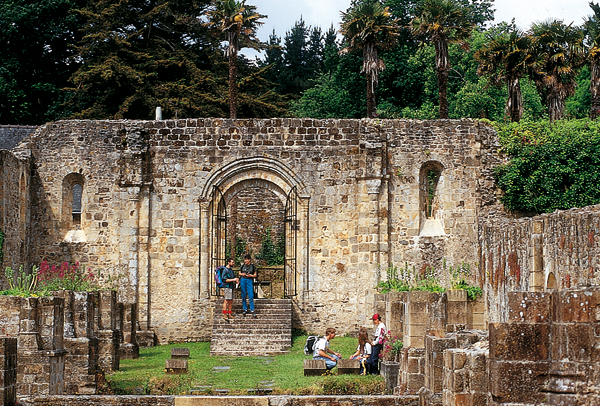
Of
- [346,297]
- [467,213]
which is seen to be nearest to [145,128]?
[346,297]

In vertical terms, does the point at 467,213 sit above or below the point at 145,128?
below

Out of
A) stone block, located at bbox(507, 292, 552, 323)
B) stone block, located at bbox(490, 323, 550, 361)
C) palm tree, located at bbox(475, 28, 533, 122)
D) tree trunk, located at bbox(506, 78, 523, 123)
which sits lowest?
stone block, located at bbox(490, 323, 550, 361)

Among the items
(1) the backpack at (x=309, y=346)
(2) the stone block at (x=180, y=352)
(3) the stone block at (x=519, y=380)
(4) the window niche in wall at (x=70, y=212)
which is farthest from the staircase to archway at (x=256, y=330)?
(3) the stone block at (x=519, y=380)

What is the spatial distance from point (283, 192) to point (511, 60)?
841cm

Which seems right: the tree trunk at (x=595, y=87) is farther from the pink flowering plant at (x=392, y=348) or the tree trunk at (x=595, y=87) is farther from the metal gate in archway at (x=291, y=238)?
the pink flowering plant at (x=392, y=348)

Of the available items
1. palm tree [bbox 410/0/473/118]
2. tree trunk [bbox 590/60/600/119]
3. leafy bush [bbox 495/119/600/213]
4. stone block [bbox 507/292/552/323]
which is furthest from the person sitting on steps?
stone block [bbox 507/292/552/323]

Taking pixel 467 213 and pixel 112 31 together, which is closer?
pixel 467 213

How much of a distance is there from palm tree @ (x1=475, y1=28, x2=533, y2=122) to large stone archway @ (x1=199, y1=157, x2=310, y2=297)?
7.72 m

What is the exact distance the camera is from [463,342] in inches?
425

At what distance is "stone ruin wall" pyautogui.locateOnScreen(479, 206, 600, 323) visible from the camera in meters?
14.6

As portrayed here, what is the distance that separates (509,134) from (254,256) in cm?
1162

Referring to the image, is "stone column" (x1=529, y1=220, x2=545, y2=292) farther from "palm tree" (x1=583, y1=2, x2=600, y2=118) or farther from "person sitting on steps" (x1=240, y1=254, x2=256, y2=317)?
"palm tree" (x1=583, y1=2, x2=600, y2=118)

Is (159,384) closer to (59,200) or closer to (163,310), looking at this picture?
(163,310)

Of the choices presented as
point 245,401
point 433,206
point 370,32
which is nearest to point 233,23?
point 370,32
